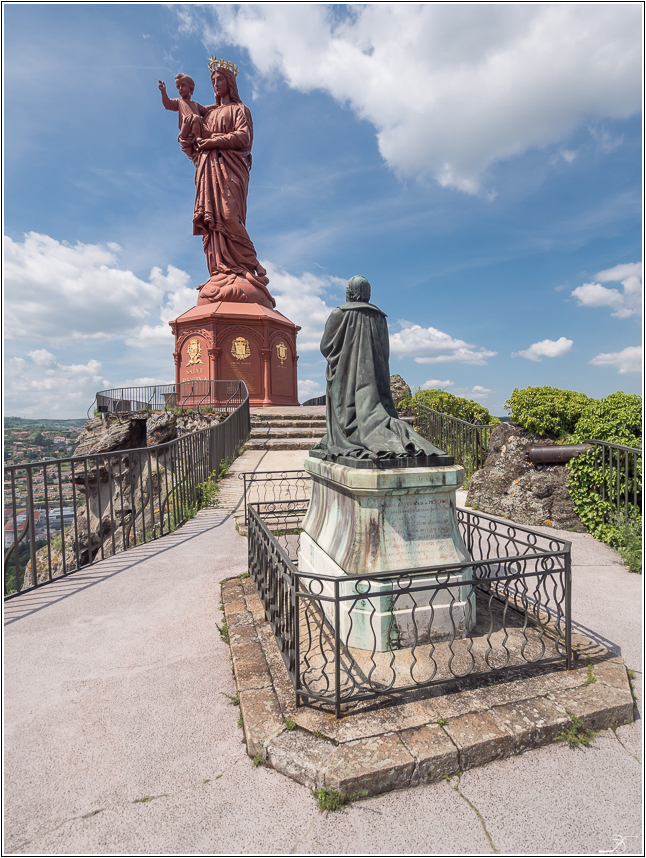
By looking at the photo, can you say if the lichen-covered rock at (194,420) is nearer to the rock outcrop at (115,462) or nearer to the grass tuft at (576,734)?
the rock outcrop at (115,462)

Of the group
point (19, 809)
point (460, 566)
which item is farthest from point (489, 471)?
point (19, 809)

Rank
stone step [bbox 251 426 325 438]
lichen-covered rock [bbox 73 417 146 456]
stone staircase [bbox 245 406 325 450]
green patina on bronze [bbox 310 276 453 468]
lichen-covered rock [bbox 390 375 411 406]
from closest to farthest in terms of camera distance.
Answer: green patina on bronze [bbox 310 276 453 468] → stone staircase [bbox 245 406 325 450] → stone step [bbox 251 426 325 438] → lichen-covered rock [bbox 73 417 146 456] → lichen-covered rock [bbox 390 375 411 406]

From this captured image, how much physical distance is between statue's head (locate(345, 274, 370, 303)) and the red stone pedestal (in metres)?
14.4

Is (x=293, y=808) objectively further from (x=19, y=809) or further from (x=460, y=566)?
(x=460, y=566)

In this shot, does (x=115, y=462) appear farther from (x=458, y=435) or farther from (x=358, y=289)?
(x=358, y=289)

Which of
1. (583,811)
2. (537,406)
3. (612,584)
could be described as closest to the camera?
(583,811)

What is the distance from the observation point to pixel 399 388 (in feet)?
57.3

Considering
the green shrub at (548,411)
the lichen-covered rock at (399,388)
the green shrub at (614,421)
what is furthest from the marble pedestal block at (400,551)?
the lichen-covered rock at (399,388)

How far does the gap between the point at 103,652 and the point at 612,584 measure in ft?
15.5

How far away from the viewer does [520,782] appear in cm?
193

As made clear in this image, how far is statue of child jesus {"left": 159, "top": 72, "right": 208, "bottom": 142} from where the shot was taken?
750 inches

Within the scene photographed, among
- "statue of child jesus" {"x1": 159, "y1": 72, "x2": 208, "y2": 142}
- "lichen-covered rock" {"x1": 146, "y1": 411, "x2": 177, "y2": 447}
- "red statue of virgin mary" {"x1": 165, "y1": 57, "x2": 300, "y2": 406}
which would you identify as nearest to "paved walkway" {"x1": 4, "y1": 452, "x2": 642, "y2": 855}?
"lichen-covered rock" {"x1": 146, "y1": 411, "x2": 177, "y2": 447}

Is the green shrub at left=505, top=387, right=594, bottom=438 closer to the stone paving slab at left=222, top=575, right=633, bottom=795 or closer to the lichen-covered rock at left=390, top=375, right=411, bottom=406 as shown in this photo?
the stone paving slab at left=222, top=575, right=633, bottom=795

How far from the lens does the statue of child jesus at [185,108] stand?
19.0 meters
